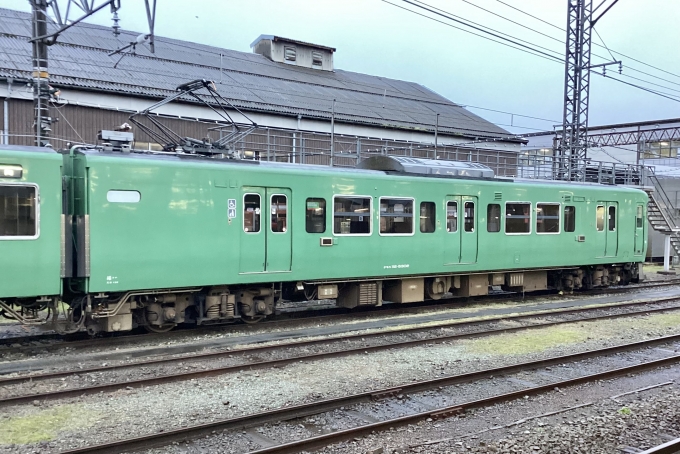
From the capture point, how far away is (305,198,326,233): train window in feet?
39.3

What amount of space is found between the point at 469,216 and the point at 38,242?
972cm

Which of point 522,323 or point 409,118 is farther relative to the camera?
point 409,118

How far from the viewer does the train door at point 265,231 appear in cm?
1120

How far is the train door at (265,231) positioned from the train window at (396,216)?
243 centimetres

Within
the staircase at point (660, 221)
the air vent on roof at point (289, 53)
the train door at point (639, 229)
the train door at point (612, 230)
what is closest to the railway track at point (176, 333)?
the train door at point (612, 230)

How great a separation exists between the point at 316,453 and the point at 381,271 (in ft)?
24.8

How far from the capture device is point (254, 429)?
20.7 feet

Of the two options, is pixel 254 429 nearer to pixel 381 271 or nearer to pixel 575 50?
pixel 381 271

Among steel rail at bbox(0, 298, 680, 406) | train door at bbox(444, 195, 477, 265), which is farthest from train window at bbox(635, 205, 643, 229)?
steel rail at bbox(0, 298, 680, 406)


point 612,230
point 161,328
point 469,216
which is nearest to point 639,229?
point 612,230

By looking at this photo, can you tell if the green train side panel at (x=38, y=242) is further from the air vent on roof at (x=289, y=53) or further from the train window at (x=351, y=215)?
the air vent on roof at (x=289, y=53)

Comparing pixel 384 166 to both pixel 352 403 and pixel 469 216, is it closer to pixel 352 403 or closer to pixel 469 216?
pixel 469 216

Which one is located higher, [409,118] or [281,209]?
[409,118]

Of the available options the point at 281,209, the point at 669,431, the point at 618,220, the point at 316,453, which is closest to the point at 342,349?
the point at 281,209
